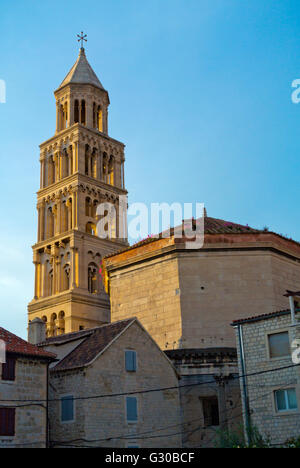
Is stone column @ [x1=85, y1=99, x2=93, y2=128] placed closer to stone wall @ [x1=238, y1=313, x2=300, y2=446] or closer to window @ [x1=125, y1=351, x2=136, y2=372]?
window @ [x1=125, y1=351, x2=136, y2=372]

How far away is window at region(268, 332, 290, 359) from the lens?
3077cm

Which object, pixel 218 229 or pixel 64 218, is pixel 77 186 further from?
pixel 218 229

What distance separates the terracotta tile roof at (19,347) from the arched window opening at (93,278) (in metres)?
28.6

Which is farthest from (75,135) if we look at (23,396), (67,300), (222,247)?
(23,396)

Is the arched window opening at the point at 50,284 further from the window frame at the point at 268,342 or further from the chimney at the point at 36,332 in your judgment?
the window frame at the point at 268,342

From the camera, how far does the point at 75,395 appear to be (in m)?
33.3

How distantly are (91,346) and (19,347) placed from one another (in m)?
4.73

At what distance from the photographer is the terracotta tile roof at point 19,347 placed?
3238cm

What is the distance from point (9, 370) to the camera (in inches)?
1257

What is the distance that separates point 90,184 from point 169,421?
115ft

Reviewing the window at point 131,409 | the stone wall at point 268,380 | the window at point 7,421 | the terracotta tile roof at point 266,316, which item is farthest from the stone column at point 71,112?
the window at point 7,421

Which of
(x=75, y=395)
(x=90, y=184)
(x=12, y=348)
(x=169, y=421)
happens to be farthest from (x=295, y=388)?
(x=90, y=184)

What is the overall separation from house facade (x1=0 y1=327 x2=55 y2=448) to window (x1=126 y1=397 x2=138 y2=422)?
436cm
